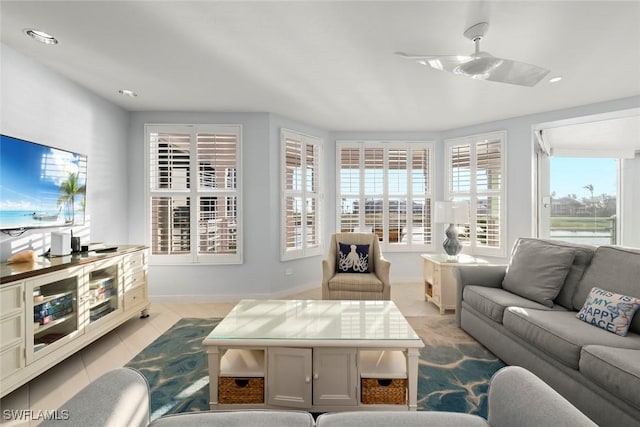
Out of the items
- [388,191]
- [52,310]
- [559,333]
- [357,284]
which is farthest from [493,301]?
[52,310]

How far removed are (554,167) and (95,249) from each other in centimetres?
639

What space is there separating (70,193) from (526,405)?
3725mm

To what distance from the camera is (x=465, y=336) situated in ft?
9.50

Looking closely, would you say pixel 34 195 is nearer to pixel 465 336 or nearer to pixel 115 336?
pixel 115 336

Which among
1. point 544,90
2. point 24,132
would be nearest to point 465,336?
point 544,90

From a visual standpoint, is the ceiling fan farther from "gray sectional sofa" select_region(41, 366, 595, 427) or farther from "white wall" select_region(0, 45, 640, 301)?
"white wall" select_region(0, 45, 640, 301)

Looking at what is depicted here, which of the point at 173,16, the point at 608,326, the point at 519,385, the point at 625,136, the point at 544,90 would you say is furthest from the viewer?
the point at 625,136

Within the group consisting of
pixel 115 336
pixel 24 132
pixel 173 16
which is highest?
pixel 173 16

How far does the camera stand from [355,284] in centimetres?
330

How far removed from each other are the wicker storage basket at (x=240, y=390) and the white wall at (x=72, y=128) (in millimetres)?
2102

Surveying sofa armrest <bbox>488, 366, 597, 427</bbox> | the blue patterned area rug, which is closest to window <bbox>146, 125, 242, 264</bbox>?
the blue patterned area rug

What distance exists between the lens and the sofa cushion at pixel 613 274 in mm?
1961

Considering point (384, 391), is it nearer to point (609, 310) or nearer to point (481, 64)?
point (609, 310)

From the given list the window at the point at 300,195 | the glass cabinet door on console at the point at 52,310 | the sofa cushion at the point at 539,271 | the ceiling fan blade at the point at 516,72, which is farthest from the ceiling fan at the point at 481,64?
the glass cabinet door on console at the point at 52,310
